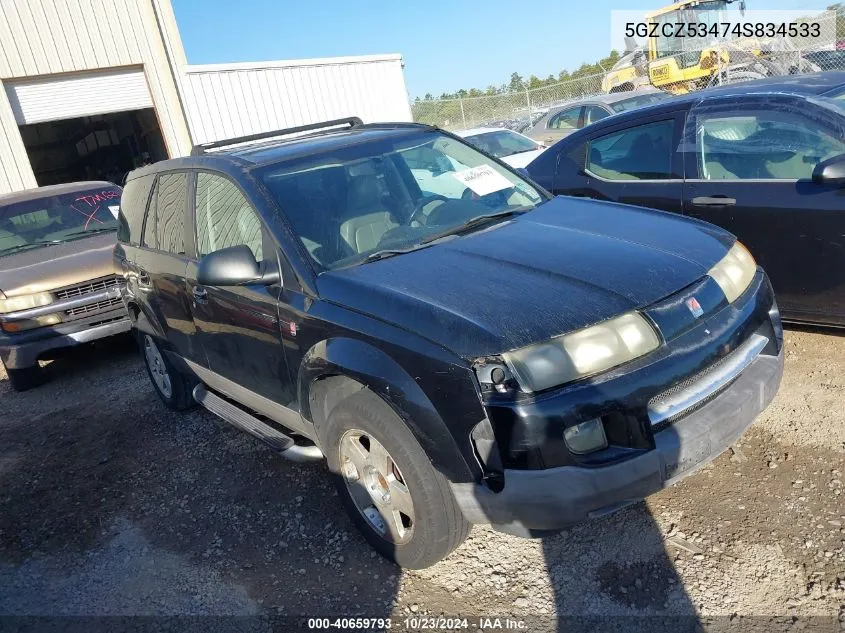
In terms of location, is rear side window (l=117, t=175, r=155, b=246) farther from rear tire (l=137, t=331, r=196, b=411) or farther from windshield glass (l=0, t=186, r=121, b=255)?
windshield glass (l=0, t=186, r=121, b=255)

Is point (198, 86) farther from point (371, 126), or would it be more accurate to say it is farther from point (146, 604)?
point (146, 604)

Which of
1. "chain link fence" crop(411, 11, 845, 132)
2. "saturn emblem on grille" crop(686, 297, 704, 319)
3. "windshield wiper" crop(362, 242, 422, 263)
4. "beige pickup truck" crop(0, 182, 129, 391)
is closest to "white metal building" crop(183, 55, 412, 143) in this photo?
"chain link fence" crop(411, 11, 845, 132)

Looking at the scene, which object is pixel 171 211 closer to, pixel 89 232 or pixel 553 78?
pixel 89 232

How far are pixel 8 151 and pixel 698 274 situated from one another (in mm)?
14071

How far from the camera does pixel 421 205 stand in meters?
3.44

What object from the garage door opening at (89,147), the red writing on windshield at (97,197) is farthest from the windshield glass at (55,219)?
the garage door opening at (89,147)

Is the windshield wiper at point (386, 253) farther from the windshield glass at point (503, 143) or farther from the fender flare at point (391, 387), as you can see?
the windshield glass at point (503, 143)

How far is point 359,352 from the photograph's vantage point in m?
2.60

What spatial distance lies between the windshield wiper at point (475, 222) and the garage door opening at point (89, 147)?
16386mm

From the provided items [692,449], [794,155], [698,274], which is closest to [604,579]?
[692,449]

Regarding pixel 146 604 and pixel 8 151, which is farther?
pixel 8 151

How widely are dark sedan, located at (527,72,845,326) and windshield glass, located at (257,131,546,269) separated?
4.41 feet

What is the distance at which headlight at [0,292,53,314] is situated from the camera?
584 cm

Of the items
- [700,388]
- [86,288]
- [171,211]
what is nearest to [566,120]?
[86,288]
